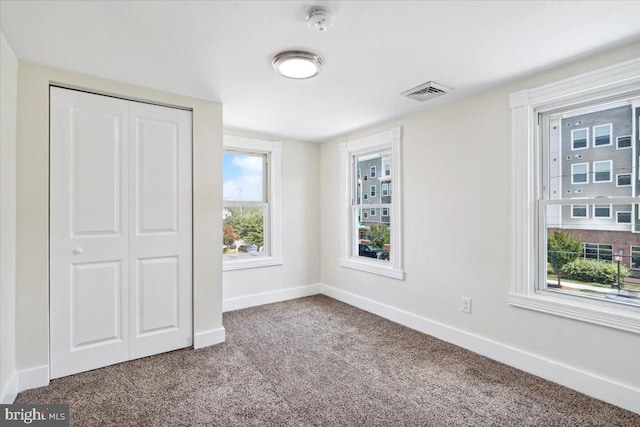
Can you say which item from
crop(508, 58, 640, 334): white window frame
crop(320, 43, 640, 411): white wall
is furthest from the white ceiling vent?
crop(508, 58, 640, 334): white window frame

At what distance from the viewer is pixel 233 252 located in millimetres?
3992

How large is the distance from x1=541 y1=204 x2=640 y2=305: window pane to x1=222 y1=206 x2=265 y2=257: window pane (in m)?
3.09

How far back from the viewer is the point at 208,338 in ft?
9.32

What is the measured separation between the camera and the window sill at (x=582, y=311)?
1933 mm

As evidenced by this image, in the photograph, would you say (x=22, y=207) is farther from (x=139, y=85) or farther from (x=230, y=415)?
(x=230, y=415)

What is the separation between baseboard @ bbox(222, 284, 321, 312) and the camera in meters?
3.86

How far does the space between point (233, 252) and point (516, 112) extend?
3.27 m

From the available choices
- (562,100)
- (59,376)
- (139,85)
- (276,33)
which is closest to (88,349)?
(59,376)

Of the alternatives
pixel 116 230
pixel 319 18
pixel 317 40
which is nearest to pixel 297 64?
pixel 317 40

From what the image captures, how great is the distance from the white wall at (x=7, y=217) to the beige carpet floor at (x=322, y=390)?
255 mm

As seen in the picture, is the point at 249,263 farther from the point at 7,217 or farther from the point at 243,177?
the point at 7,217

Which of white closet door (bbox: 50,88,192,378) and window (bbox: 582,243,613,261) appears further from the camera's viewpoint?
white closet door (bbox: 50,88,192,378)

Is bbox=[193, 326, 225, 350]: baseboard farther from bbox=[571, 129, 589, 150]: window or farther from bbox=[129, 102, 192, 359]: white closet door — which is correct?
bbox=[571, 129, 589, 150]: window

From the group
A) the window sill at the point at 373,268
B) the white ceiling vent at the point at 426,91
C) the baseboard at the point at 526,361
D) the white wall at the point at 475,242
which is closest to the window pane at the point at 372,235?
the window sill at the point at 373,268
